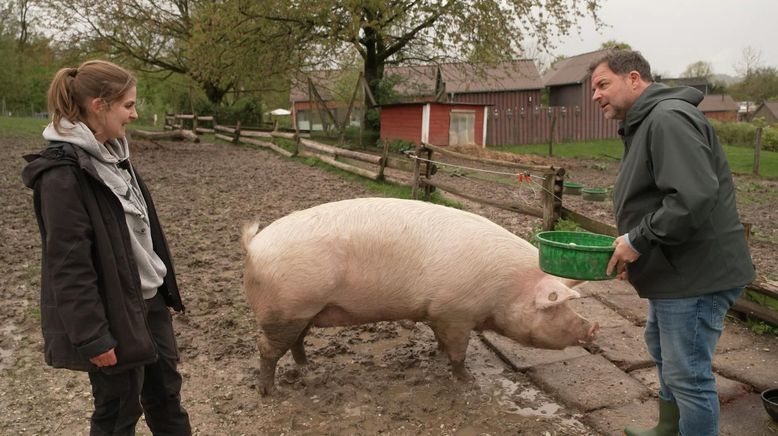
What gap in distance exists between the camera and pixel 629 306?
4.75 m

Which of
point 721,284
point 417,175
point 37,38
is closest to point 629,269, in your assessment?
point 721,284

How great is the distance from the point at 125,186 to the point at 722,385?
3.43 meters

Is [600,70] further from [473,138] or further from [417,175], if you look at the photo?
[473,138]

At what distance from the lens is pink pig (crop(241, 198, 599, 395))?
126 inches

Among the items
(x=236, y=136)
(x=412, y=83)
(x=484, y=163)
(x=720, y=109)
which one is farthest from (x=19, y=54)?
(x=720, y=109)

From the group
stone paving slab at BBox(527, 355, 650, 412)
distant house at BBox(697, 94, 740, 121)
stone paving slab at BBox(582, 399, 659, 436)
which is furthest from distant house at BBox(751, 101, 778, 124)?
stone paving slab at BBox(582, 399, 659, 436)

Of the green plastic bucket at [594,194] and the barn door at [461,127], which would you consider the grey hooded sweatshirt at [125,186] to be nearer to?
the green plastic bucket at [594,194]

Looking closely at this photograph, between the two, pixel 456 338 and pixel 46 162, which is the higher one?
pixel 46 162

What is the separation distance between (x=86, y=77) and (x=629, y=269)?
2.24 m

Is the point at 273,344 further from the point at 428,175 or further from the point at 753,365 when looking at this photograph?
the point at 428,175

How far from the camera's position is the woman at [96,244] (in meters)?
1.93

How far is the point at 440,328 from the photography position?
347 cm

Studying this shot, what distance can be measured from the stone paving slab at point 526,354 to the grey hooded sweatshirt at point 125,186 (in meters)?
2.41

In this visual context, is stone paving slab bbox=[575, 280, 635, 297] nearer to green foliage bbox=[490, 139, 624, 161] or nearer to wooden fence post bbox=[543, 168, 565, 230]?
wooden fence post bbox=[543, 168, 565, 230]
